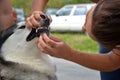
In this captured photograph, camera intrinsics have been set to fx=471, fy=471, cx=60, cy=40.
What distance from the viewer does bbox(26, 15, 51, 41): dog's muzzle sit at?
6.13 feet

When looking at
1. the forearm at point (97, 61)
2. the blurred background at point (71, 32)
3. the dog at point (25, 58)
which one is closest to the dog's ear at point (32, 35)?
the dog at point (25, 58)

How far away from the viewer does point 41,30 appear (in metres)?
1.87

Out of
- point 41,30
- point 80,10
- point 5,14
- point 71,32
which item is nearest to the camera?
point 41,30

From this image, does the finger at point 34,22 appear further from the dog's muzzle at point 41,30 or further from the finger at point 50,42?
the finger at point 50,42

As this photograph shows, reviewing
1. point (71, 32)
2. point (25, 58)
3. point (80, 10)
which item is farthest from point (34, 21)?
point (80, 10)

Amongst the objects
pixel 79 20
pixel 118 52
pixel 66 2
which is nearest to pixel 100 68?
pixel 118 52

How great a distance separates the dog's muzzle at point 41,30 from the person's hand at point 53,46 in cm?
7

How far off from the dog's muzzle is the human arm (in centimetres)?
6

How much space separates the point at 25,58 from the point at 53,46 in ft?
0.53

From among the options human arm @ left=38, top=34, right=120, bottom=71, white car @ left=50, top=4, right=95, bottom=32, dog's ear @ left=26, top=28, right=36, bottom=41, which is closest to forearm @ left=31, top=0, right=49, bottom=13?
dog's ear @ left=26, top=28, right=36, bottom=41

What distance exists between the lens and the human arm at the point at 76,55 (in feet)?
5.82

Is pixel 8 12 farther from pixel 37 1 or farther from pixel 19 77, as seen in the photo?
pixel 19 77

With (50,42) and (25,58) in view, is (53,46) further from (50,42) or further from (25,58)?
(25,58)

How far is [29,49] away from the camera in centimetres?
190
